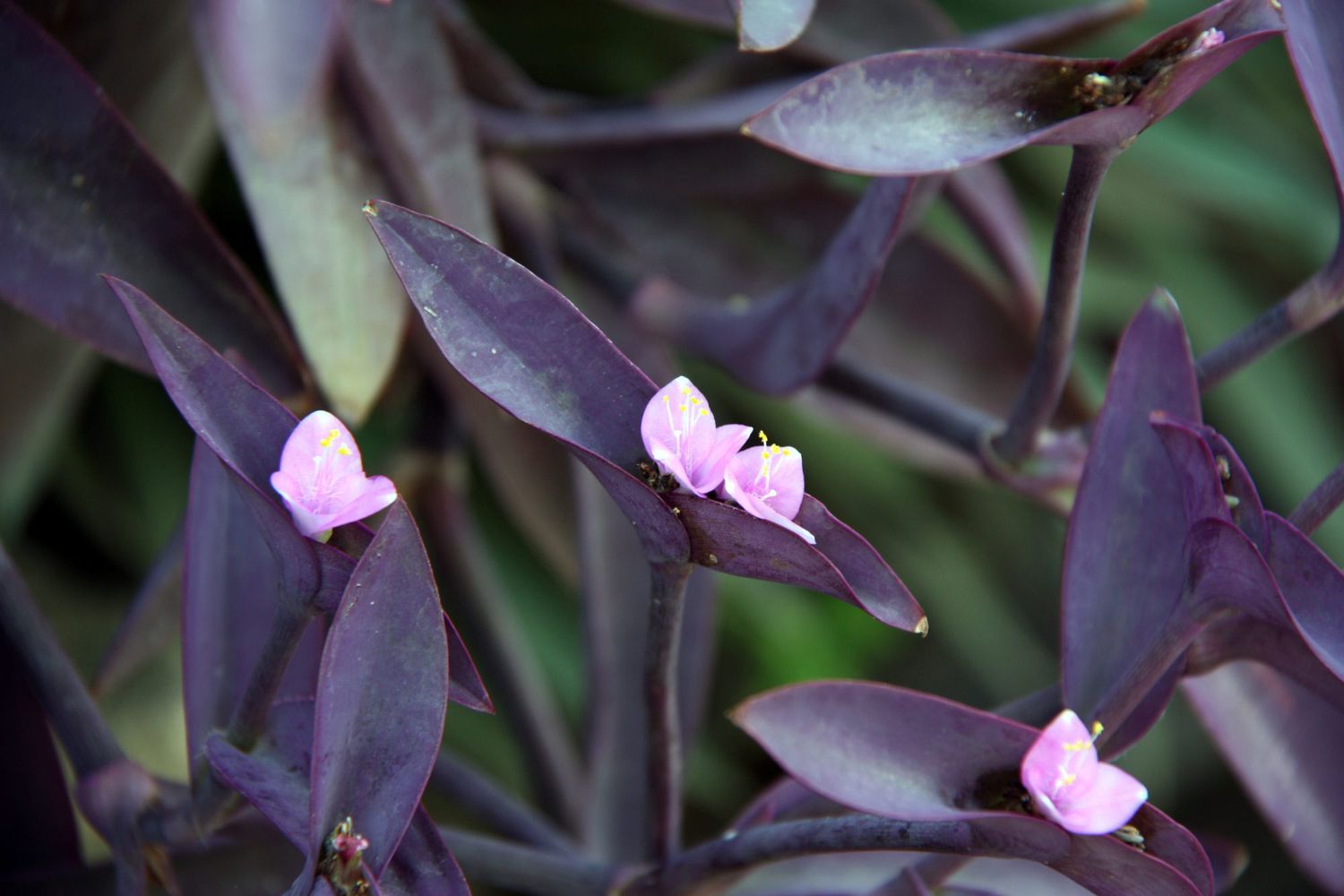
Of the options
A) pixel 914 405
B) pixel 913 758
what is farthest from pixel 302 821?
pixel 914 405

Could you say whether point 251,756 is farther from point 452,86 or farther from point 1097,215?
point 1097,215

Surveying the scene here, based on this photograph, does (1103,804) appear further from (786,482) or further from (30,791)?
(30,791)

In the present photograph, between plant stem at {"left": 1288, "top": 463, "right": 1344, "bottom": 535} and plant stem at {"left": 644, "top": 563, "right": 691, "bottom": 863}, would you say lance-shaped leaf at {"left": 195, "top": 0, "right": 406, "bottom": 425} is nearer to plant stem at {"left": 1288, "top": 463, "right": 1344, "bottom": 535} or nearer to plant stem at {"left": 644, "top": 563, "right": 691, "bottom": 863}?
plant stem at {"left": 644, "top": 563, "right": 691, "bottom": 863}

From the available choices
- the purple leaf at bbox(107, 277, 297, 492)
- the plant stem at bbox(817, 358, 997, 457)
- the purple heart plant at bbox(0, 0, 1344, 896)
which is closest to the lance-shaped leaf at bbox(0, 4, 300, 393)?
the purple heart plant at bbox(0, 0, 1344, 896)

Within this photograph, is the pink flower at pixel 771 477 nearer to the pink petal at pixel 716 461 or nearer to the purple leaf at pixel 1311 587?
the pink petal at pixel 716 461

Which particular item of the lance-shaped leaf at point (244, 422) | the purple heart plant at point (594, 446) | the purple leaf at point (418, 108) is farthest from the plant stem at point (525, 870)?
the purple leaf at point (418, 108)

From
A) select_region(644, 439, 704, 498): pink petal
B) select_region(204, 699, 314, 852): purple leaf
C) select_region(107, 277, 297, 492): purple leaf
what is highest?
select_region(107, 277, 297, 492): purple leaf
